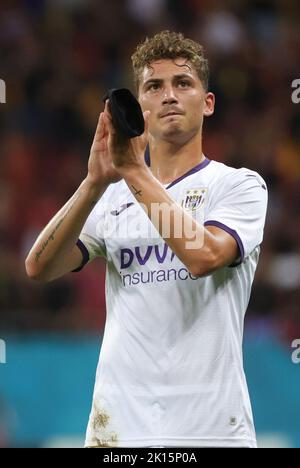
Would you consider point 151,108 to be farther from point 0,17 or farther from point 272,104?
point 0,17

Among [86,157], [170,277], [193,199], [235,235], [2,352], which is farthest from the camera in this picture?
[86,157]

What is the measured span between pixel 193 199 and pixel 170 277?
316 mm

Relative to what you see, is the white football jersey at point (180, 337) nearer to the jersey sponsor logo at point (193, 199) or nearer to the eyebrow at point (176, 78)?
the jersey sponsor logo at point (193, 199)

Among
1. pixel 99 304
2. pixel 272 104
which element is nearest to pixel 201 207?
pixel 99 304

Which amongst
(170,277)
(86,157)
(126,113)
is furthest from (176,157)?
(86,157)

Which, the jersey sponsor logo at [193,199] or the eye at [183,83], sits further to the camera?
the eye at [183,83]

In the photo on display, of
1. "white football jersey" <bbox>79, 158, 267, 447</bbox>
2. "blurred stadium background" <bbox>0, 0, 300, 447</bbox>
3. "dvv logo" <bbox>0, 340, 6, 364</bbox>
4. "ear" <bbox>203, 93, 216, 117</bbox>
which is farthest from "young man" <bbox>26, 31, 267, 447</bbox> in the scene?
"blurred stadium background" <bbox>0, 0, 300, 447</bbox>

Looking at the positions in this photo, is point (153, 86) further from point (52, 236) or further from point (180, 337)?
point (180, 337)

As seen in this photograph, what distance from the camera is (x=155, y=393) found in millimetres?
3332

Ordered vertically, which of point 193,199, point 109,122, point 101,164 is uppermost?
point 109,122

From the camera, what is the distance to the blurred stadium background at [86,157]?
241 inches

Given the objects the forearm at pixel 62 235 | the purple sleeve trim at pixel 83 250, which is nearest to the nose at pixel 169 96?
the forearm at pixel 62 235

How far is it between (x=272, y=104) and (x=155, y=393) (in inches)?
275

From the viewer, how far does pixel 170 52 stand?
375 cm
